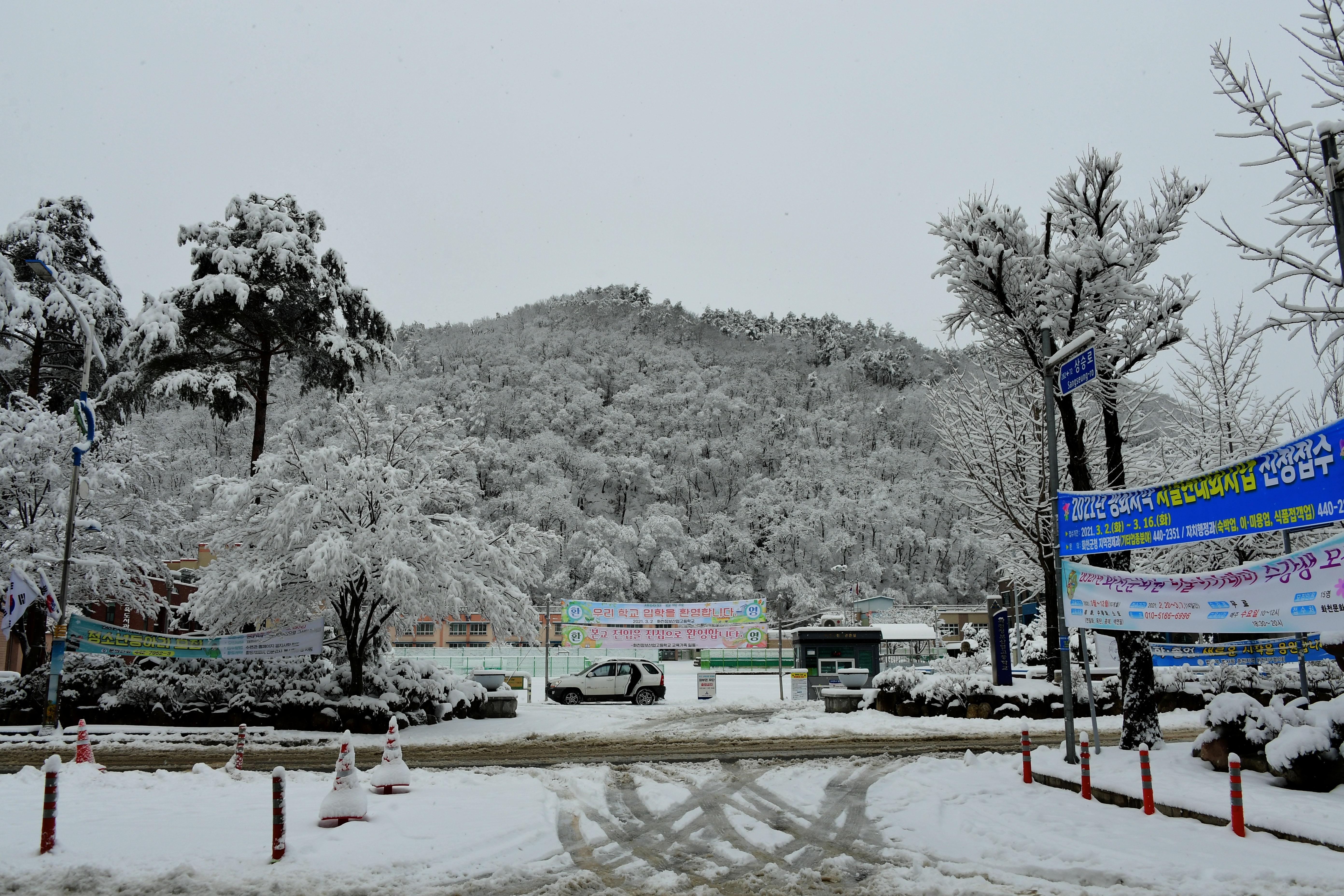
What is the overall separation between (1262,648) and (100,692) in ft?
91.0

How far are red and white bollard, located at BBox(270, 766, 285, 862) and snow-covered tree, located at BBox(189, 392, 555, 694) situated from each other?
10.6 meters

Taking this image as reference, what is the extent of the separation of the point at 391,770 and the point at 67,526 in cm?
1327

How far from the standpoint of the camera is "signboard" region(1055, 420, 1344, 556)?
837 cm

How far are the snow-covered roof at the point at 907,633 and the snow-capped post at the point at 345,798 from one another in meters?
33.1

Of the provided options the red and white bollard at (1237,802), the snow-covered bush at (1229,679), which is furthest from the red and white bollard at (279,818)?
the snow-covered bush at (1229,679)

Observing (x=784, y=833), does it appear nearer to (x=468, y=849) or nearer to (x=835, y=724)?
(x=468, y=849)

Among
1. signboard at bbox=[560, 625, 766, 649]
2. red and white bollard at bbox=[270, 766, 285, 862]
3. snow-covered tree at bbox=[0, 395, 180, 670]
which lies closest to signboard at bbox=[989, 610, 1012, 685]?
signboard at bbox=[560, 625, 766, 649]

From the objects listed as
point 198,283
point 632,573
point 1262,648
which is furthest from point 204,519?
point 632,573

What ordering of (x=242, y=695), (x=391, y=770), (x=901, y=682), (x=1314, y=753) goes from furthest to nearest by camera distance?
(x=901, y=682)
(x=242, y=695)
(x=391, y=770)
(x=1314, y=753)

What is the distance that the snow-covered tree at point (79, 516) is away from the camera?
25.8m

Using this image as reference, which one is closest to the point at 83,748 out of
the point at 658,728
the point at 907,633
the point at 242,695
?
Answer: the point at 242,695

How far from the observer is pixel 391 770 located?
429 inches

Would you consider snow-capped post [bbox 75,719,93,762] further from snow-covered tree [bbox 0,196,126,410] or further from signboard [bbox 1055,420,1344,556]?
snow-covered tree [bbox 0,196,126,410]

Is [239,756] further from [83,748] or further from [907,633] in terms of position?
[907,633]
